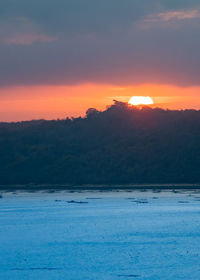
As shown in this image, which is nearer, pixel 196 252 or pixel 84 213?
pixel 196 252

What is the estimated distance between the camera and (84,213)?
41531 mm

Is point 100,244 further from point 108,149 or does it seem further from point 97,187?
point 108,149

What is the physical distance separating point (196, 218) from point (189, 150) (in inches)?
1941

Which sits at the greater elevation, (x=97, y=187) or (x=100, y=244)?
(x=100, y=244)

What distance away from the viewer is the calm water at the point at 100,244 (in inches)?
798

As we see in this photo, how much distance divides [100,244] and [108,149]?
66219 mm

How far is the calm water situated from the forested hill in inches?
1567

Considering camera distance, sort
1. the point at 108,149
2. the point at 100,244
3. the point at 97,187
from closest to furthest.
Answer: the point at 100,244 → the point at 97,187 → the point at 108,149

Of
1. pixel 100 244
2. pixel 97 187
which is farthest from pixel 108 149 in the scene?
pixel 100 244

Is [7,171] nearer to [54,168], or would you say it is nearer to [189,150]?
[54,168]

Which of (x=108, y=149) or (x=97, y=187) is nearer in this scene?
(x=97, y=187)

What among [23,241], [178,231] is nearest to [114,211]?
[178,231]

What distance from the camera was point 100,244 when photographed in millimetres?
26016

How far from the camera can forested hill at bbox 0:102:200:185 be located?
83.8 metres
